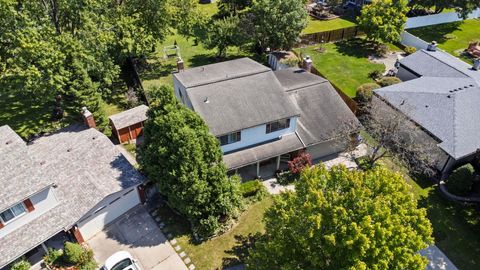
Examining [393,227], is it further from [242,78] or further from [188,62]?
[188,62]

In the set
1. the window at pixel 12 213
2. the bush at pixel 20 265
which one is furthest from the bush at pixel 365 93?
the bush at pixel 20 265

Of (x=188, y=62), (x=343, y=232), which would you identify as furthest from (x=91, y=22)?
(x=343, y=232)

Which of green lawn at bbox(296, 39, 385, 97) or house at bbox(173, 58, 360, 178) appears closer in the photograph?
house at bbox(173, 58, 360, 178)

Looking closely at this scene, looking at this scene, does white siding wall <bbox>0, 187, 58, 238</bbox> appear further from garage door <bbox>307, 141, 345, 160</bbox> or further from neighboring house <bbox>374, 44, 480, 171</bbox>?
neighboring house <bbox>374, 44, 480, 171</bbox>

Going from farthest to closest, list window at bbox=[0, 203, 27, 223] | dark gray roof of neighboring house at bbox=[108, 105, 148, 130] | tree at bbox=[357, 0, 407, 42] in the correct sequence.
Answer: tree at bbox=[357, 0, 407, 42] < dark gray roof of neighboring house at bbox=[108, 105, 148, 130] < window at bbox=[0, 203, 27, 223]

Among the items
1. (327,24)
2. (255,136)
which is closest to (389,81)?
(255,136)

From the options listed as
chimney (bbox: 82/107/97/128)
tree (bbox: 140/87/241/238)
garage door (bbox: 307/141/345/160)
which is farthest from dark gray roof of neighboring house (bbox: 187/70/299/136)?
chimney (bbox: 82/107/97/128)
